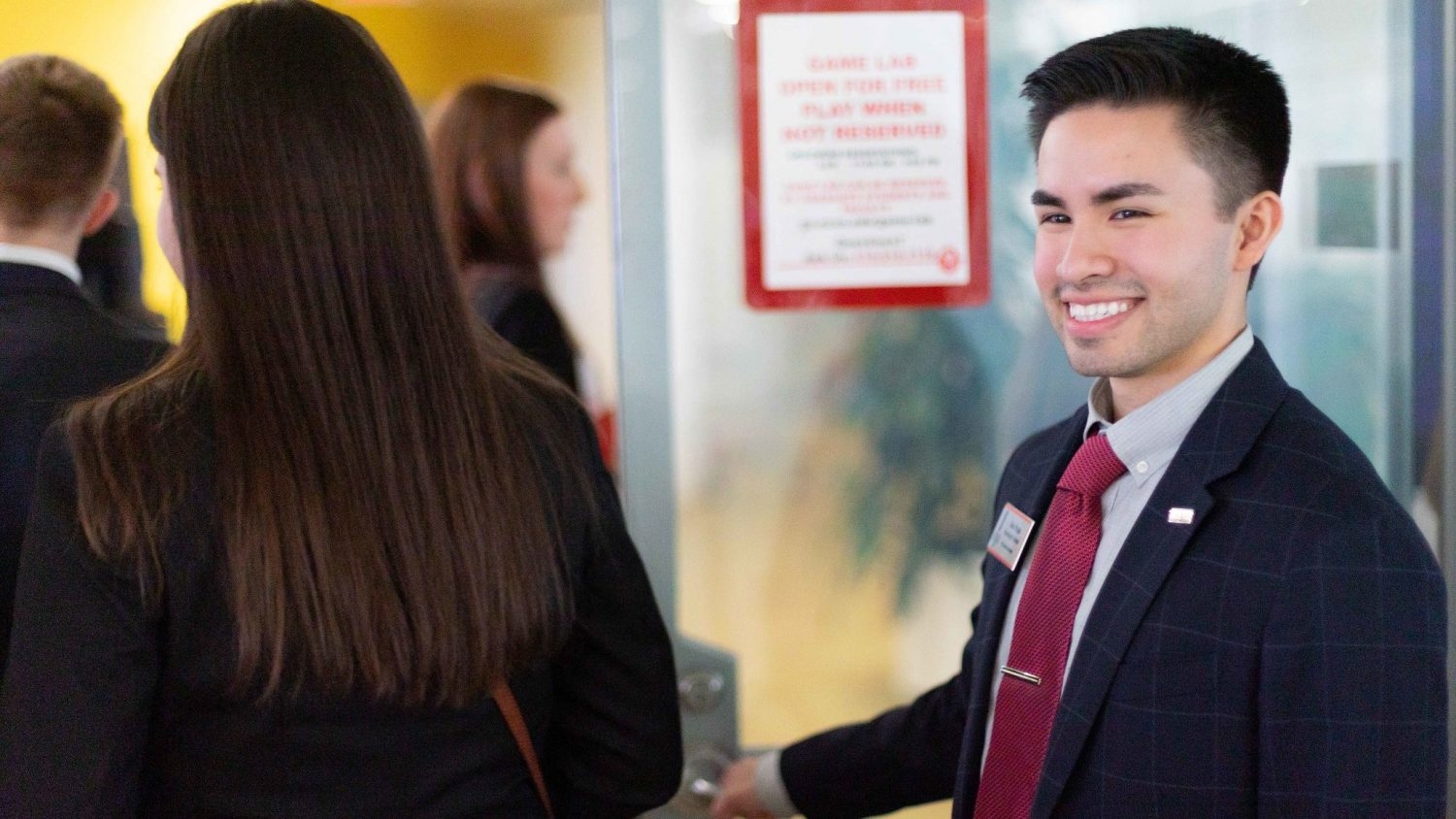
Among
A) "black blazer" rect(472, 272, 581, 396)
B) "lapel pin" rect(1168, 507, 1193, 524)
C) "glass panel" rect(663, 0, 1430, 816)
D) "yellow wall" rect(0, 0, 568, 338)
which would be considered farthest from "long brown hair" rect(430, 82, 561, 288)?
"lapel pin" rect(1168, 507, 1193, 524)

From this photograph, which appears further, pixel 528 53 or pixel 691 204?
pixel 528 53

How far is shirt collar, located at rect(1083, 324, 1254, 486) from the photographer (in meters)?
1.47

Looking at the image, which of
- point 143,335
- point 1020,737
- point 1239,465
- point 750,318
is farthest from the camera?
point 750,318

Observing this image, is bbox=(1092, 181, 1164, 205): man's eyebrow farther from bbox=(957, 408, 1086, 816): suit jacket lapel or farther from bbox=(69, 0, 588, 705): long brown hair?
bbox=(69, 0, 588, 705): long brown hair

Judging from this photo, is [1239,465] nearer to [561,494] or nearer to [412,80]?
[561,494]

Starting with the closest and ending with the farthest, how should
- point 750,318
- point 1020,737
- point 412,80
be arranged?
point 1020,737 < point 750,318 < point 412,80

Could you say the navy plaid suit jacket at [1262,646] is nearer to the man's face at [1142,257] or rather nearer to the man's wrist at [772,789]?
the man's face at [1142,257]

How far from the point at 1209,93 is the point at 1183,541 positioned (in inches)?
17.7

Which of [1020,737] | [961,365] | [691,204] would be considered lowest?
[1020,737]

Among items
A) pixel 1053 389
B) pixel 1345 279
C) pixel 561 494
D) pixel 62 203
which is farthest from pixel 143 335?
pixel 1345 279

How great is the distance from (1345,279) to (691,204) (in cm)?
96

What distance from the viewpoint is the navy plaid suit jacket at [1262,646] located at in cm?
126

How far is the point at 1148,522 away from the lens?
1405 millimetres

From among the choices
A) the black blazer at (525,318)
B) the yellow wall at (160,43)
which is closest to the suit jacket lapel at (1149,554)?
the black blazer at (525,318)
